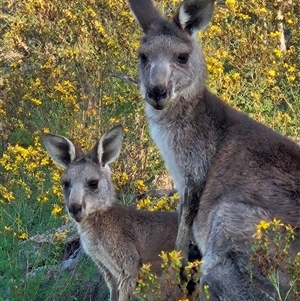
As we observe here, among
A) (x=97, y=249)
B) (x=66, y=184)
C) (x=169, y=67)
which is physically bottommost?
(x=97, y=249)

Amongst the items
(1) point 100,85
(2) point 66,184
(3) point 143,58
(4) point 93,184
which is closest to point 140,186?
(4) point 93,184

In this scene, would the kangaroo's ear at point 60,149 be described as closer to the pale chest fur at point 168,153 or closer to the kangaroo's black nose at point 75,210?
the kangaroo's black nose at point 75,210

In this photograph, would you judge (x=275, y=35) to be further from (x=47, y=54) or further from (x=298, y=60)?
(x=47, y=54)

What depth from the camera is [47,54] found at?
9.39 meters

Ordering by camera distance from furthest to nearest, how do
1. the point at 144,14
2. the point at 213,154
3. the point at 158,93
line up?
1. the point at 144,14
2. the point at 213,154
3. the point at 158,93

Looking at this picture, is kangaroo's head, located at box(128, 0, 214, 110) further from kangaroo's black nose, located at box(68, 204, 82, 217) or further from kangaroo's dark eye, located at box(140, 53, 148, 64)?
kangaroo's black nose, located at box(68, 204, 82, 217)

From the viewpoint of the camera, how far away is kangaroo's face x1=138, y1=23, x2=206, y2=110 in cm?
497

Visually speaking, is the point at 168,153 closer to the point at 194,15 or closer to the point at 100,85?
the point at 194,15

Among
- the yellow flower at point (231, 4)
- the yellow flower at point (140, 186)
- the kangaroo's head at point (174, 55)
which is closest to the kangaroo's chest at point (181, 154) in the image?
the kangaroo's head at point (174, 55)

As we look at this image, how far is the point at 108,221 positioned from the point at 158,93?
4.28 ft

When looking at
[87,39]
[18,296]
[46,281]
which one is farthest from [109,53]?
[18,296]

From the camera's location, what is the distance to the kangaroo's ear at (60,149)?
6074 mm

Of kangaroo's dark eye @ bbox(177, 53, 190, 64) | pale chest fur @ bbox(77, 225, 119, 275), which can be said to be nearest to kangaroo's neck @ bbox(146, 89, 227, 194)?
kangaroo's dark eye @ bbox(177, 53, 190, 64)

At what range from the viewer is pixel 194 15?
5270mm
